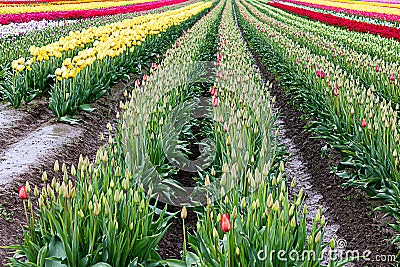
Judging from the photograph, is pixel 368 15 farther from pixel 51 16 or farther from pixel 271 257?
pixel 271 257

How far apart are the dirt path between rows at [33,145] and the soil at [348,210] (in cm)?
259

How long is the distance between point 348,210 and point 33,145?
3.39 metres

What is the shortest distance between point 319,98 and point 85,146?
3.04m

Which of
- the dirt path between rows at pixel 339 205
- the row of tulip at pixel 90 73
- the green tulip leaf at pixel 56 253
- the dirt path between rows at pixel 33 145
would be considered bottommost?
the dirt path between rows at pixel 339 205

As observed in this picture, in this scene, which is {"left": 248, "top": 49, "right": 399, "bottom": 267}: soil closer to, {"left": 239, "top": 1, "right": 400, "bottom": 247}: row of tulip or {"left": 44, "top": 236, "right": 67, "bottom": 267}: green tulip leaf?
{"left": 239, "top": 1, "right": 400, "bottom": 247}: row of tulip

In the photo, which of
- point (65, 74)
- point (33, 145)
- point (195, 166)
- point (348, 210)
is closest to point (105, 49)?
point (65, 74)

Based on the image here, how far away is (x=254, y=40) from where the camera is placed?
49.4 feet

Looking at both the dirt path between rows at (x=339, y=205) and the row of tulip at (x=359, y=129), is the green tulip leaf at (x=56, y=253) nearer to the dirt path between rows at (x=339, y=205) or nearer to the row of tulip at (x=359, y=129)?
the dirt path between rows at (x=339, y=205)

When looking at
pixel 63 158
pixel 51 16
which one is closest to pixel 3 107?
pixel 63 158

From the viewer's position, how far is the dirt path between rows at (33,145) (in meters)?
3.81

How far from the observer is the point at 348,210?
4273mm

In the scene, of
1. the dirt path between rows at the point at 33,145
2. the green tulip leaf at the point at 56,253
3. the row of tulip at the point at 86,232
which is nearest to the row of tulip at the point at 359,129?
the row of tulip at the point at 86,232

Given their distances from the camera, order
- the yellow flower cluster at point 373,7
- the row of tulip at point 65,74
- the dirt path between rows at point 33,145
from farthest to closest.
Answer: the yellow flower cluster at point 373,7, the row of tulip at point 65,74, the dirt path between rows at point 33,145

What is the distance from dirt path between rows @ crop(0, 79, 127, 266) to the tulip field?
0.06ft
